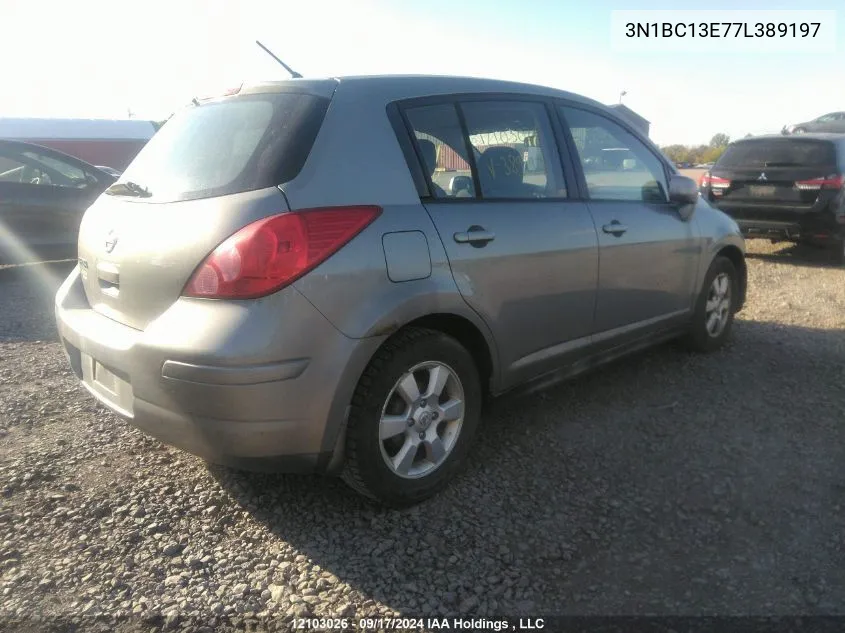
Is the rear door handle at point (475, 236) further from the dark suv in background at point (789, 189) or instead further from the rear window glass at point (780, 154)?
the rear window glass at point (780, 154)

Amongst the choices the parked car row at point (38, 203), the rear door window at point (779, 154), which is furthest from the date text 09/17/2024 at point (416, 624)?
the rear door window at point (779, 154)

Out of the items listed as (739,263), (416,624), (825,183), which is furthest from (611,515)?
(825,183)

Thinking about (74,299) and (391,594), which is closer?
(391,594)

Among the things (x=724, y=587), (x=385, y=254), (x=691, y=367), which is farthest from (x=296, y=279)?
(x=691, y=367)

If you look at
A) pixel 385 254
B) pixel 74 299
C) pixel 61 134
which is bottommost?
pixel 61 134

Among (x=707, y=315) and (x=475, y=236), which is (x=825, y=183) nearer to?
(x=707, y=315)

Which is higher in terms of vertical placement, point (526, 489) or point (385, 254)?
point (385, 254)

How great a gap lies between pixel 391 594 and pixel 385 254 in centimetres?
119

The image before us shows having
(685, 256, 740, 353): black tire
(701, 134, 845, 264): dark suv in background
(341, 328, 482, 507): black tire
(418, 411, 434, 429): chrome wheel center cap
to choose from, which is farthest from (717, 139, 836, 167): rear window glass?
(418, 411, 434, 429): chrome wheel center cap

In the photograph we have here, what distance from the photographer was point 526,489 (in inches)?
119

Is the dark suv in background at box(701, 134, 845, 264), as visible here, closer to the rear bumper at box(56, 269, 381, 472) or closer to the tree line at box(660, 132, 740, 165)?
the rear bumper at box(56, 269, 381, 472)

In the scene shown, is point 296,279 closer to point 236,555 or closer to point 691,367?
point 236,555

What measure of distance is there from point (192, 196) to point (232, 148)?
0.26m

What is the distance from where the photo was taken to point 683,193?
4.16 metres
